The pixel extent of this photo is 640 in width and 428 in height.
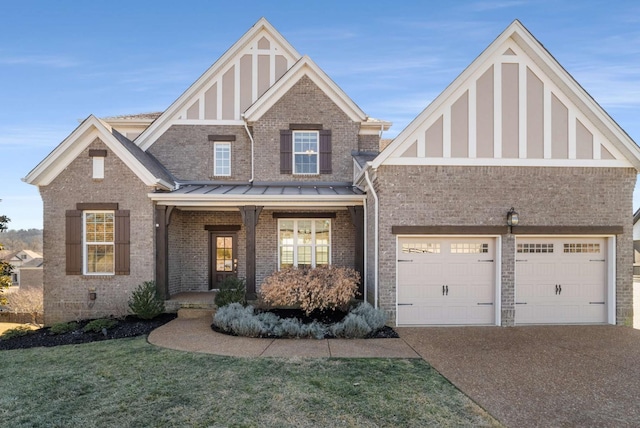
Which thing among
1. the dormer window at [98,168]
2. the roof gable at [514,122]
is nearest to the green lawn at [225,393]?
the roof gable at [514,122]

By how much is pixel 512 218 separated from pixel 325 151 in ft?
22.1

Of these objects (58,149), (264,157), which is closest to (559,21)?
(264,157)

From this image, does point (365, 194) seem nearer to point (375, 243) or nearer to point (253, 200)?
point (375, 243)

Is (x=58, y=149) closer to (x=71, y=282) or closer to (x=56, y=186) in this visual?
(x=56, y=186)

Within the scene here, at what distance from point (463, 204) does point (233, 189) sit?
23.7 feet

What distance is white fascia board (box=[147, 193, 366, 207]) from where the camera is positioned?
11193 millimetres

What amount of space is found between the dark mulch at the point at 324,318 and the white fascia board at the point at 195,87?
25.8 ft

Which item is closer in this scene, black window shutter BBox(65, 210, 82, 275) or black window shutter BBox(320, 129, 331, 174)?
black window shutter BBox(65, 210, 82, 275)

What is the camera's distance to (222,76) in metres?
13.8

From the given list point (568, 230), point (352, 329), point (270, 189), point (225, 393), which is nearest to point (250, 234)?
point (270, 189)

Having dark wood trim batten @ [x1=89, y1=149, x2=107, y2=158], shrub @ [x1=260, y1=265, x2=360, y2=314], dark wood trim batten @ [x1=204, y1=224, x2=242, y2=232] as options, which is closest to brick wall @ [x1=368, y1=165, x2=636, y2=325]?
shrub @ [x1=260, y1=265, x2=360, y2=314]

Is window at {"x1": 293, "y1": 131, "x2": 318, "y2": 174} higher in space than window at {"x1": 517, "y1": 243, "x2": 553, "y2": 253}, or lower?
higher

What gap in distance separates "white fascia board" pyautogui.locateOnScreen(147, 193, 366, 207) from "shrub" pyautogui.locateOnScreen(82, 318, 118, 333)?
369 cm

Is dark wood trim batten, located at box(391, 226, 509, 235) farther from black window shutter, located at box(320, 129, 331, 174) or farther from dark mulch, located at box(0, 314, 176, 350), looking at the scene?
dark mulch, located at box(0, 314, 176, 350)
